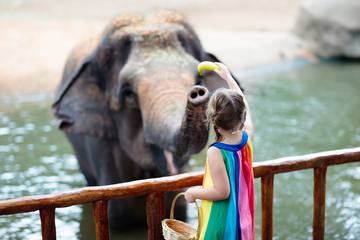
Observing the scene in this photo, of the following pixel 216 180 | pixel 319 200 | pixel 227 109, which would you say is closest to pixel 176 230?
Result: pixel 216 180

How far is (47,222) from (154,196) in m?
0.46

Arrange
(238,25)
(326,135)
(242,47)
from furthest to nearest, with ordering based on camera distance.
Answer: (238,25), (242,47), (326,135)

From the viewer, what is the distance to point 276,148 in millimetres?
6438

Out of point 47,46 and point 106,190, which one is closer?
point 106,190

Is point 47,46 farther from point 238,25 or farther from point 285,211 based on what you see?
point 285,211

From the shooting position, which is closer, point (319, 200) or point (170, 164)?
point (319, 200)

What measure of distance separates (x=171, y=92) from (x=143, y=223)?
119 cm

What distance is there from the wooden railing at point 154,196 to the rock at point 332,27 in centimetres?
940

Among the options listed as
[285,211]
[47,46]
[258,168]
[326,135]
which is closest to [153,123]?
[258,168]

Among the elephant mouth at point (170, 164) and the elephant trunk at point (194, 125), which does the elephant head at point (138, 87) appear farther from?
the elephant trunk at point (194, 125)

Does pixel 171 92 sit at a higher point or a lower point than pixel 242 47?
higher

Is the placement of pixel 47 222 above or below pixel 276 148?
above

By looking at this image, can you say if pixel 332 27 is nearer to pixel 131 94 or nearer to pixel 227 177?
pixel 131 94

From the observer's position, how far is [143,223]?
14.8 ft
